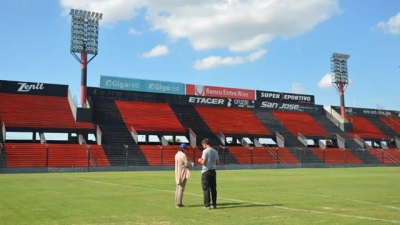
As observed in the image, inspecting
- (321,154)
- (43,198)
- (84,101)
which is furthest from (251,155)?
(43,198)

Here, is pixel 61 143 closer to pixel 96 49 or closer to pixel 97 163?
pixel 97 163

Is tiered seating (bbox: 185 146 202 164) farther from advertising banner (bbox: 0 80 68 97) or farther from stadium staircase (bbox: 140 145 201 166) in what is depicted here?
advertising banner (bbox: 0 80 68 97)

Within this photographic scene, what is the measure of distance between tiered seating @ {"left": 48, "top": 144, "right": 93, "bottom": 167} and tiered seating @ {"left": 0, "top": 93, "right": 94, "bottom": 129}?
4202 millimetres

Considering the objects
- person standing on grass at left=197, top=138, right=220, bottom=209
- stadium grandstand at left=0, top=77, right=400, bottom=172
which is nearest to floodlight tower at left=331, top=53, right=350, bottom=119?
stadium grandstand at left=0, top=77, right=400, bottom=172

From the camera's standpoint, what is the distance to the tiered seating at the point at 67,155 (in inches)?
1741

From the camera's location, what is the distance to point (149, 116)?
60438mm

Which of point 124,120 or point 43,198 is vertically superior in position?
point 124,120

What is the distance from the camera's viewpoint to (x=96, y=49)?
2196 inches

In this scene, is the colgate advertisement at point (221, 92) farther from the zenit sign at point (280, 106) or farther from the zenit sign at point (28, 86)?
the zenit sign at point (28, 86)

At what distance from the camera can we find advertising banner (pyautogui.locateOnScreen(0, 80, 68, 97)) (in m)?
54.8

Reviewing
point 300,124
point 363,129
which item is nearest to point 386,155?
point 363,129

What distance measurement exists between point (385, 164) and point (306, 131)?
12856mm

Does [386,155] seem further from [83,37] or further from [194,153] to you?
[83,37]

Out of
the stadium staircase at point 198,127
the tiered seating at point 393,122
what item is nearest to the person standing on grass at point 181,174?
the stadium staircase at point 198,127
